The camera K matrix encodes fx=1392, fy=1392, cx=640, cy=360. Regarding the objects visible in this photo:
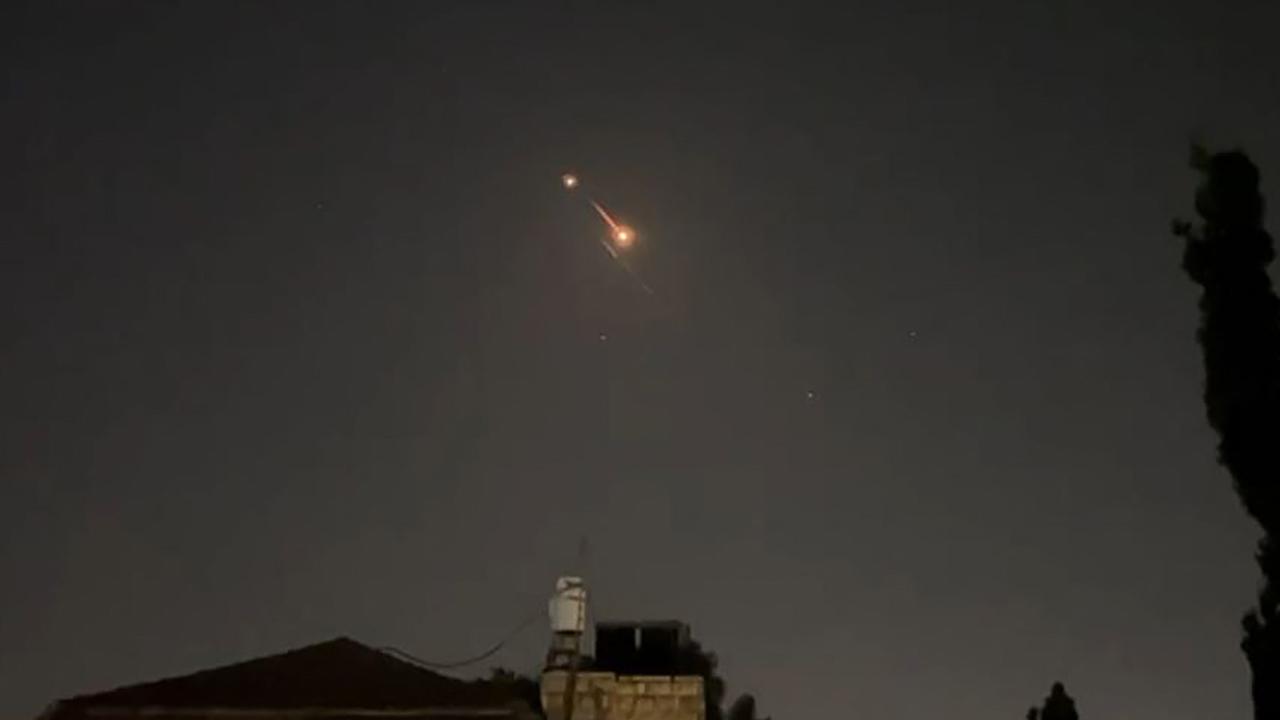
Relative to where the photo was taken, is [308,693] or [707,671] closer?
[308,693]

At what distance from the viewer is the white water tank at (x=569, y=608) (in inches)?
631

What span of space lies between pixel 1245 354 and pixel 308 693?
1740cm

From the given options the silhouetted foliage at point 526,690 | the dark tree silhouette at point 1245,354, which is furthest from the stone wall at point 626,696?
the dark tree silhouette at point 1245,354

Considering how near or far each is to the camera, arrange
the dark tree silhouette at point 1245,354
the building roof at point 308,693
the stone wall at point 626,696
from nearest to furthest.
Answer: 1. the building roof at point 308,693
2. the stone wall at point 626,696
3. the dark tree silhouette at point 1245,354

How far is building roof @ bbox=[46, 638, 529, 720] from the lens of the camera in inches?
573

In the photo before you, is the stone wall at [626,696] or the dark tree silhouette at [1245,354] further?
the dark tree silhouette at [1245,354]

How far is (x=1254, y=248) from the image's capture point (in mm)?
25328

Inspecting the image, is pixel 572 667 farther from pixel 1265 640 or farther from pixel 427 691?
Result: pixel 1265 640

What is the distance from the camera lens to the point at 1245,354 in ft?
80.2

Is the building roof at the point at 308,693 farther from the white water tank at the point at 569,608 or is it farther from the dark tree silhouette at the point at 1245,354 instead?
the dark tree silhouette at the point at 1245,354

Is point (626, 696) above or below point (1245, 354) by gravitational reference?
below

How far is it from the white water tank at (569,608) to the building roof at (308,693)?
970mm

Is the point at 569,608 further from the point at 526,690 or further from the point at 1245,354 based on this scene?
the point at 1245,354

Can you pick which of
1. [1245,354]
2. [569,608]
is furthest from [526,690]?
[1245,354]
